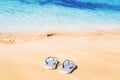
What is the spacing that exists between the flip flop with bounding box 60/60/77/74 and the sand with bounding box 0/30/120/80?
0.19 ft

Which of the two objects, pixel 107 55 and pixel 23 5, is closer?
pixel 107 55

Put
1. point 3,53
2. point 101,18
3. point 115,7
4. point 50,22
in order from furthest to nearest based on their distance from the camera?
point 115,7 < point 101,18 < point 50,22 < point 3,53

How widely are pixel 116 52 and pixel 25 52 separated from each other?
1.54 m

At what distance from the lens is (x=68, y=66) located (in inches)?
159

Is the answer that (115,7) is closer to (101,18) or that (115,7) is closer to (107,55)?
(101,18)

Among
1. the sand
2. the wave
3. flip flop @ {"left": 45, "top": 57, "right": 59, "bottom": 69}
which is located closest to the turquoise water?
the wave

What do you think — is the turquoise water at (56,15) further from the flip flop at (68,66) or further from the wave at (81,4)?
the flip flop at (68,66)

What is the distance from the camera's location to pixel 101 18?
7816mm

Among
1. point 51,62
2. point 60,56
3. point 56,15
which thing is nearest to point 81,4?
point 56,15

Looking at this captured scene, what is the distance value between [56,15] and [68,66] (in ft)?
11.6

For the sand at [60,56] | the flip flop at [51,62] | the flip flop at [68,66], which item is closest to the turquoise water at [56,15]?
the sand at [60,56]

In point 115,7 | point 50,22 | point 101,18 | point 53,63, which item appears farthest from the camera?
point 115,7

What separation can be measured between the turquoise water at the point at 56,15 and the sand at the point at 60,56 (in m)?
A: 0.70

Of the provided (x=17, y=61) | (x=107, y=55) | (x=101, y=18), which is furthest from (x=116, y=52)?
(x=101, y=18)
